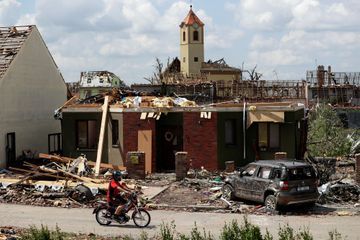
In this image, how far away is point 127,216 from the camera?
1700 centimetres

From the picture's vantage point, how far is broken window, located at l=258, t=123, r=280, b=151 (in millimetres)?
28141

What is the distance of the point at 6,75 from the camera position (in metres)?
30.3

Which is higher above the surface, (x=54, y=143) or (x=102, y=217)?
(x=54, y=143)

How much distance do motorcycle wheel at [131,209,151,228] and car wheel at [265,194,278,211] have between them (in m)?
4.47

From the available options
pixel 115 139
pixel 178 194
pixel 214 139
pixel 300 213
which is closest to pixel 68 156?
pixel 115 139

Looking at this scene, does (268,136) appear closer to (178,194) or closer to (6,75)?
(178,194)

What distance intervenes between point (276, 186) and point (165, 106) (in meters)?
10.7

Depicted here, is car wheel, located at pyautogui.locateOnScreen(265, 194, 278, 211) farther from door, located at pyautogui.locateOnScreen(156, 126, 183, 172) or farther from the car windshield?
door, located at pyautogui.locateOnScreen(156, 126, 183, 172)

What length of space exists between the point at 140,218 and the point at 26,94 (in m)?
18.4

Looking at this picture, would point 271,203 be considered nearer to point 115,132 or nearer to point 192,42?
point 115,132

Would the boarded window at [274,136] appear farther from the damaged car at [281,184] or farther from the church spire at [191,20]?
the church spire at [191,20]

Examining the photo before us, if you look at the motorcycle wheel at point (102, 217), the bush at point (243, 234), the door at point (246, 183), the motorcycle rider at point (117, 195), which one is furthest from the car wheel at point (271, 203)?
the bush at point (243, 234)

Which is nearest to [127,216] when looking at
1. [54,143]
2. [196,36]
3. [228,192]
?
[228,192]

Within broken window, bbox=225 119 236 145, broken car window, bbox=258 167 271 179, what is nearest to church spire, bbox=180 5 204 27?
broken window, bbox=225 119 236 145
